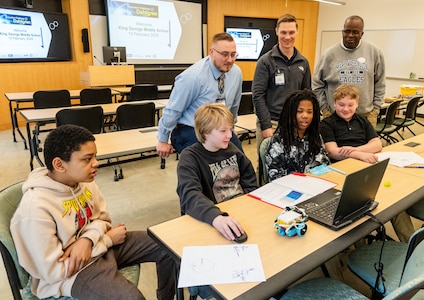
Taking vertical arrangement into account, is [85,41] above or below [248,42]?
below

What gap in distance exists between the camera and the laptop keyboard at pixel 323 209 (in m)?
1.42

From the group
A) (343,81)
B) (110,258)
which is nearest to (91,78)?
(343,81)

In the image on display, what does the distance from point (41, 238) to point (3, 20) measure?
20.2ft

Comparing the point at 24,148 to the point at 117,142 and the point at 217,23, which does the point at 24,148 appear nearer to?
the point at 117,142

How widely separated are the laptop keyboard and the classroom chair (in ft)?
2.73

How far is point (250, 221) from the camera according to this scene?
140 cm

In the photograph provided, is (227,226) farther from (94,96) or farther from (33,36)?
(33,36)

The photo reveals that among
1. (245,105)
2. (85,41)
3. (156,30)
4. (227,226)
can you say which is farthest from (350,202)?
(156,30)

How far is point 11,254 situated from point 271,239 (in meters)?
0.96

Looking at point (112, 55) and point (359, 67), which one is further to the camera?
point (112, 55)

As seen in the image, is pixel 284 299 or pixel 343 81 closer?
pixel 284 299

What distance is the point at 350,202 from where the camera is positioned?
4.37 ft

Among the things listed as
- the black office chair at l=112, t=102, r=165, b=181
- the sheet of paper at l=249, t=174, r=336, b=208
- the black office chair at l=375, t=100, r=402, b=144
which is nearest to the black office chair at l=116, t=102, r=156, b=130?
the black office chair at l=112, t=102, r=165, b=181

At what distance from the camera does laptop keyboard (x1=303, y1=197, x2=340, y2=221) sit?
1416 mm
